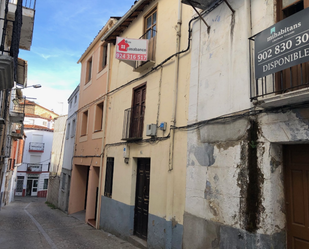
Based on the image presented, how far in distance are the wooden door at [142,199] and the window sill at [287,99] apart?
15.2 ft

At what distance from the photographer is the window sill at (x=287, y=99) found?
3501 mm

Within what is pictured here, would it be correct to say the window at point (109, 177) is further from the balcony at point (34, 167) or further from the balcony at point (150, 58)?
the balcony at point (34, 167)

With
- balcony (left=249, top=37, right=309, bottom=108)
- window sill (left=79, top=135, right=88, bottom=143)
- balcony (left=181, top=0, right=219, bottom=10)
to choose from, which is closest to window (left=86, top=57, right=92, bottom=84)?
window sill (left=79, top=135, right=88, bottom=143)

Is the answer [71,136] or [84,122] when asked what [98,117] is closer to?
[84,122]

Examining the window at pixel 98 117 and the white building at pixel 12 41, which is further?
the window at pixel 98 117

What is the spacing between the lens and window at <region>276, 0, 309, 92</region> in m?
4.00

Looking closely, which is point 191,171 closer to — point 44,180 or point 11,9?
point 11,9

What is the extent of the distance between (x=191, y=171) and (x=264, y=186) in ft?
6.03

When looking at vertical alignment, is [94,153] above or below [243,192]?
above

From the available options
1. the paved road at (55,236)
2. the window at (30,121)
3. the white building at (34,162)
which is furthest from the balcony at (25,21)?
the window at (30,121)

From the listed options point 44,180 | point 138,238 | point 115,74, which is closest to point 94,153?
point 115,74

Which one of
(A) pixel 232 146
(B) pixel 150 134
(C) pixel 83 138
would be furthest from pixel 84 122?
(A) pixel 232 146

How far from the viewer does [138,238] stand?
780 cm

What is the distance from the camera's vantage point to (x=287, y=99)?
373 cm
